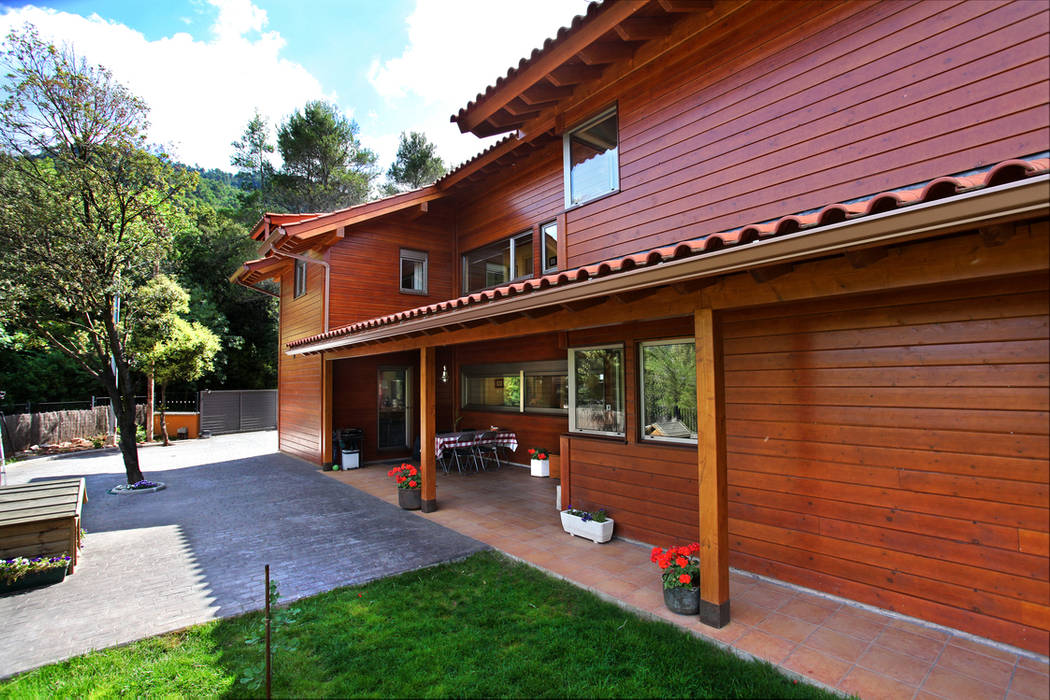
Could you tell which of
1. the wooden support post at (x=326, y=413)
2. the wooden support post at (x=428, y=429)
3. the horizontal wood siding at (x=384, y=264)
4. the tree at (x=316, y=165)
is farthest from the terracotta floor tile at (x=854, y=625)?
the tree at (x=316, y=165)

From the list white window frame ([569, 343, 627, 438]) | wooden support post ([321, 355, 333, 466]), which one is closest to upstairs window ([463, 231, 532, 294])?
white window frame ([569, 343, 627, 438])

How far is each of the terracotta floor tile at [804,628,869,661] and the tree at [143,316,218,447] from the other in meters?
15.8

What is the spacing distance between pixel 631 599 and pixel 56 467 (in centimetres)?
1285

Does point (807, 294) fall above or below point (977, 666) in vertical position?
above

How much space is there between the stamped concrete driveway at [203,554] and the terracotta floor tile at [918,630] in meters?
3.49

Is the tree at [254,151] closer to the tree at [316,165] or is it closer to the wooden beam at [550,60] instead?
the tree at [316,165]

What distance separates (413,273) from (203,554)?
267 inches

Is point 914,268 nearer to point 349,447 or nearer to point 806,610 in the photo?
point 806,610

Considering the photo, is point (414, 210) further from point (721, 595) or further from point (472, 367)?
point (721, 595)

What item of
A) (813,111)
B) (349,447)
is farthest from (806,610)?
(349,447)

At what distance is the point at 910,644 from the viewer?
295cm

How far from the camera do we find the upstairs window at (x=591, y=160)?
553 cm

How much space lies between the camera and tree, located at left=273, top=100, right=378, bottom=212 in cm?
2322

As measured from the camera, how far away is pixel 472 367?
10.3 m
